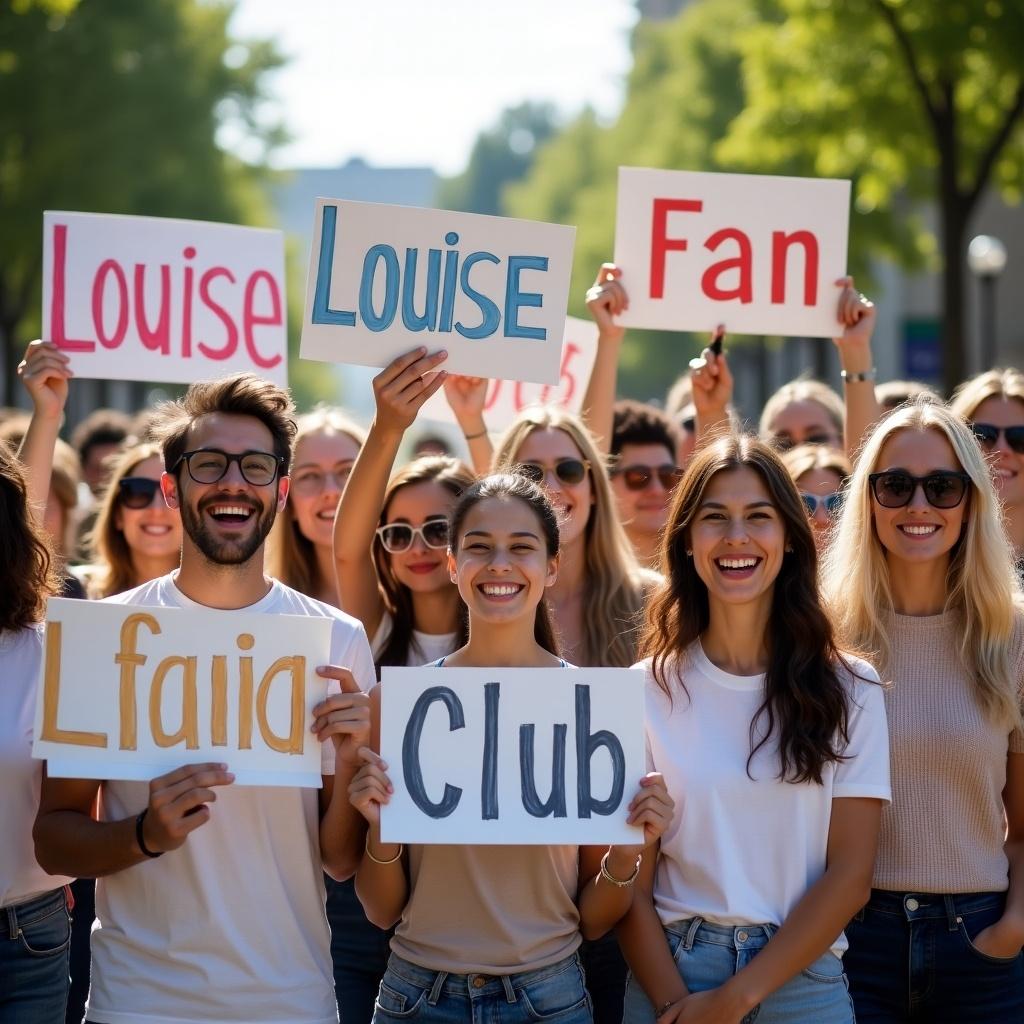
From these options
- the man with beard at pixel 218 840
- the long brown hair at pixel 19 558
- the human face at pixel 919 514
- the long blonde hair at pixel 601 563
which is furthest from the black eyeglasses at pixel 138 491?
the human face at pixel 919 514

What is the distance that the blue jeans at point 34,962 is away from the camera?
361cm

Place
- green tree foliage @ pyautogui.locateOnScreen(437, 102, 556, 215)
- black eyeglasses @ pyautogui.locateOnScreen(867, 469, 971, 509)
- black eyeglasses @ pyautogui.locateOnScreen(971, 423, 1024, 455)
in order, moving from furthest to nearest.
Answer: green tree foliage @ pyautogui.locateOnScreen(437, 102, 556, 215)
black eyeglasses @ pyautogui.locateOnScreen(971, 423, 1024, 455)
black eyeglasses @ pyautogui.locateOnScreen(867, 469, 971, 509)

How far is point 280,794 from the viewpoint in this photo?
11.7 ft

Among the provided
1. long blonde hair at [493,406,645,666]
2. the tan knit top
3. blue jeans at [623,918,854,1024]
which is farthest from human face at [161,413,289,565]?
the tan knit top

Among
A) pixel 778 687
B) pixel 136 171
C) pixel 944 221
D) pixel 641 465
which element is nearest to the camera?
pixel 778 687

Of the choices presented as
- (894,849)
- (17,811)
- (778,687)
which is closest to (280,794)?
(17,811)

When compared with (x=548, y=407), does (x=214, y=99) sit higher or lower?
higher

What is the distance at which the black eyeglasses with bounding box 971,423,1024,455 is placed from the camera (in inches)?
213

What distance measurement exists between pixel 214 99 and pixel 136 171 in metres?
3.84

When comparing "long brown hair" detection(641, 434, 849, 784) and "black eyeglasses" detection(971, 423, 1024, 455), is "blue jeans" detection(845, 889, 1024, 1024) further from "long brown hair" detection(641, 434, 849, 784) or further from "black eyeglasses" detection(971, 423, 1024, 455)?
"black eyeglasses" detection(971, 423, 1024, 455)

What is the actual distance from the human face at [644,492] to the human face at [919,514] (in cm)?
174

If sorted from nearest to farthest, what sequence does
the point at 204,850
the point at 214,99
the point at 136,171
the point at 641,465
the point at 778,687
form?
the point at 204,850 < the point at 778,687 < the point at 641,465 < the point at 136,171 < the point at 214,99

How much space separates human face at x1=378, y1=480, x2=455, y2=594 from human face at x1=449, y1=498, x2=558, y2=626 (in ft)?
2.55

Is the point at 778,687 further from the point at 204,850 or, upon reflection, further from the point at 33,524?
the point at 33,524
